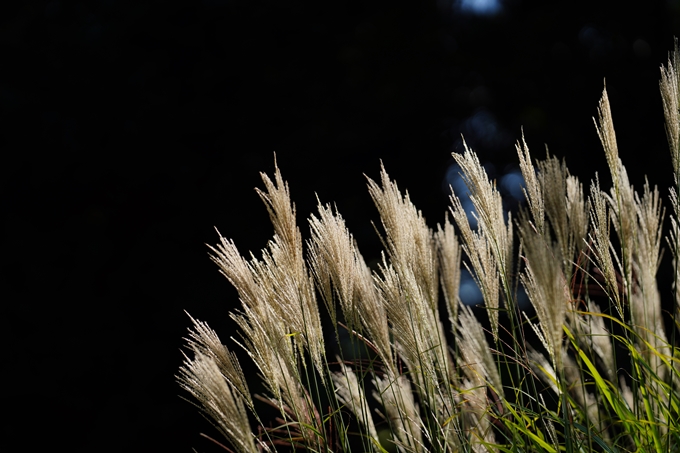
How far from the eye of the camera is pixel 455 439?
1.80m

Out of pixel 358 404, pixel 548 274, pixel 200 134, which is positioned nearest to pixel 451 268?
pixel 358 404

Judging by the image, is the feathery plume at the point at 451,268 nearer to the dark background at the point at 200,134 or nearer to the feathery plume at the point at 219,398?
the feathery plume at the point at 219,398

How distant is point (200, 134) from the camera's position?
5.99 meters

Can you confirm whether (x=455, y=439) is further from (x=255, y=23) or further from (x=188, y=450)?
(x=255, y=23)

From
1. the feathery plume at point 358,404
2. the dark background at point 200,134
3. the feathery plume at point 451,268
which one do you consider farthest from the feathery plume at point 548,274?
the dark background at point 200,134

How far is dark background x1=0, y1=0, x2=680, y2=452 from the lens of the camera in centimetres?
538

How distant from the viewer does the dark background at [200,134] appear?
17.6 ft

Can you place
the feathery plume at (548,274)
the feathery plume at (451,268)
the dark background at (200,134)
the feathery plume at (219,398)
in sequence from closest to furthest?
1. the feathery plume at (548,274)
2. the feathery plume at (219,398)
3. the feathery plume at (451,268)
4. the dark background at (200,134)

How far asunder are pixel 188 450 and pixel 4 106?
3.19 meters

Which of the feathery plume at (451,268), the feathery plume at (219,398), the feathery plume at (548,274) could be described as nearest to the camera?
the feathery plume at (548,274)

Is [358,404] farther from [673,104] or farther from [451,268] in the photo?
[673,104]

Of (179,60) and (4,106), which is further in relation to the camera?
(179,60)

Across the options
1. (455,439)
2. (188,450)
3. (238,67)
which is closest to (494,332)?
(455,439)

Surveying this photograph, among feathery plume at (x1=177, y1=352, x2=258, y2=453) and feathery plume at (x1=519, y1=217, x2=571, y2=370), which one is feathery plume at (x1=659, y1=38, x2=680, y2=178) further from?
feathery plume at (x1=177, y1=352, x2=258, y2=453)
